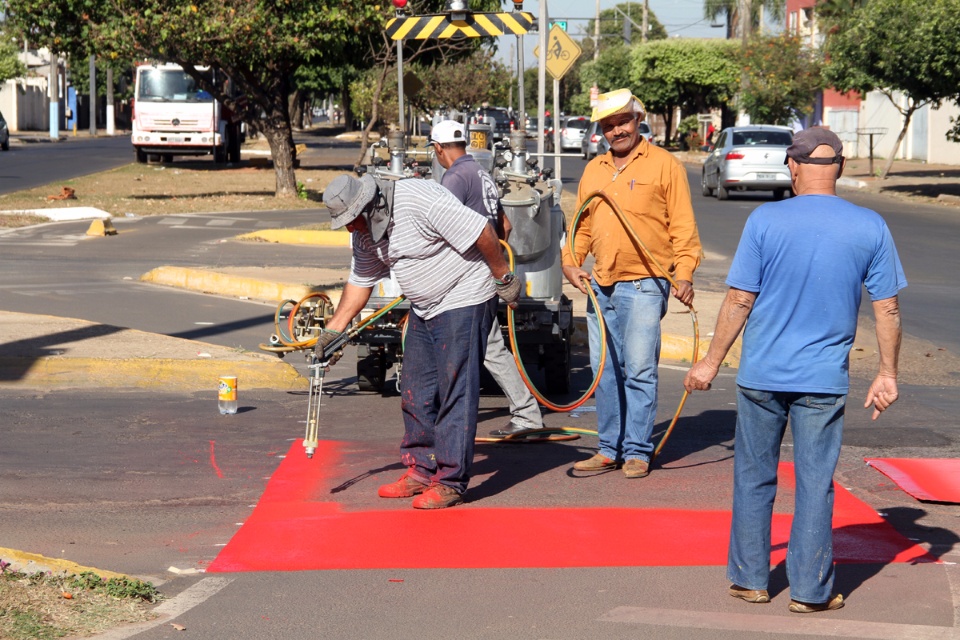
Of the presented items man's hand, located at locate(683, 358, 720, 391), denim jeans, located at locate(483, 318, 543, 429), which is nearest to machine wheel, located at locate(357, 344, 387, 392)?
denim jeans, located at locate(483, 318, 543, 429)

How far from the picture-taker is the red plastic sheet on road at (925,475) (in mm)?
6746

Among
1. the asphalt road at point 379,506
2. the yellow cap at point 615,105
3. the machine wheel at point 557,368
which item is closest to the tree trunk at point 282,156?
the asphalt road at point 379,506

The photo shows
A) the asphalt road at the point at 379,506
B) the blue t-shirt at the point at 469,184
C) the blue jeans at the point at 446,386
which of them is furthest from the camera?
the blue t-shirt at the point at 469,184

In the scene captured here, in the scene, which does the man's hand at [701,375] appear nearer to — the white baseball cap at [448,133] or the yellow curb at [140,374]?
the white baseball cap at [448,133]

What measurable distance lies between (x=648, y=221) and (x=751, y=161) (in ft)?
74.2

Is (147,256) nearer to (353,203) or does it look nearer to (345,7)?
(345,7)

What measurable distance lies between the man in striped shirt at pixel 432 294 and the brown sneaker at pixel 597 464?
0.96 metres

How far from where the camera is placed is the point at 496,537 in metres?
5.95

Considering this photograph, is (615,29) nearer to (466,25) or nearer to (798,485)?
(466,25)

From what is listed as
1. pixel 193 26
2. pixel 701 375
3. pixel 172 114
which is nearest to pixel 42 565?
pixel 701 375

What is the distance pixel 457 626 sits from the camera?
189 inches

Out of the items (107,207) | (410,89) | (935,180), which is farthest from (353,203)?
(935,180)

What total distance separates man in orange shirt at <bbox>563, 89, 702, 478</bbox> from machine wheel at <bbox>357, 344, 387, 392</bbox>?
266 cm

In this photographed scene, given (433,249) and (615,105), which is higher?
(615,105)
